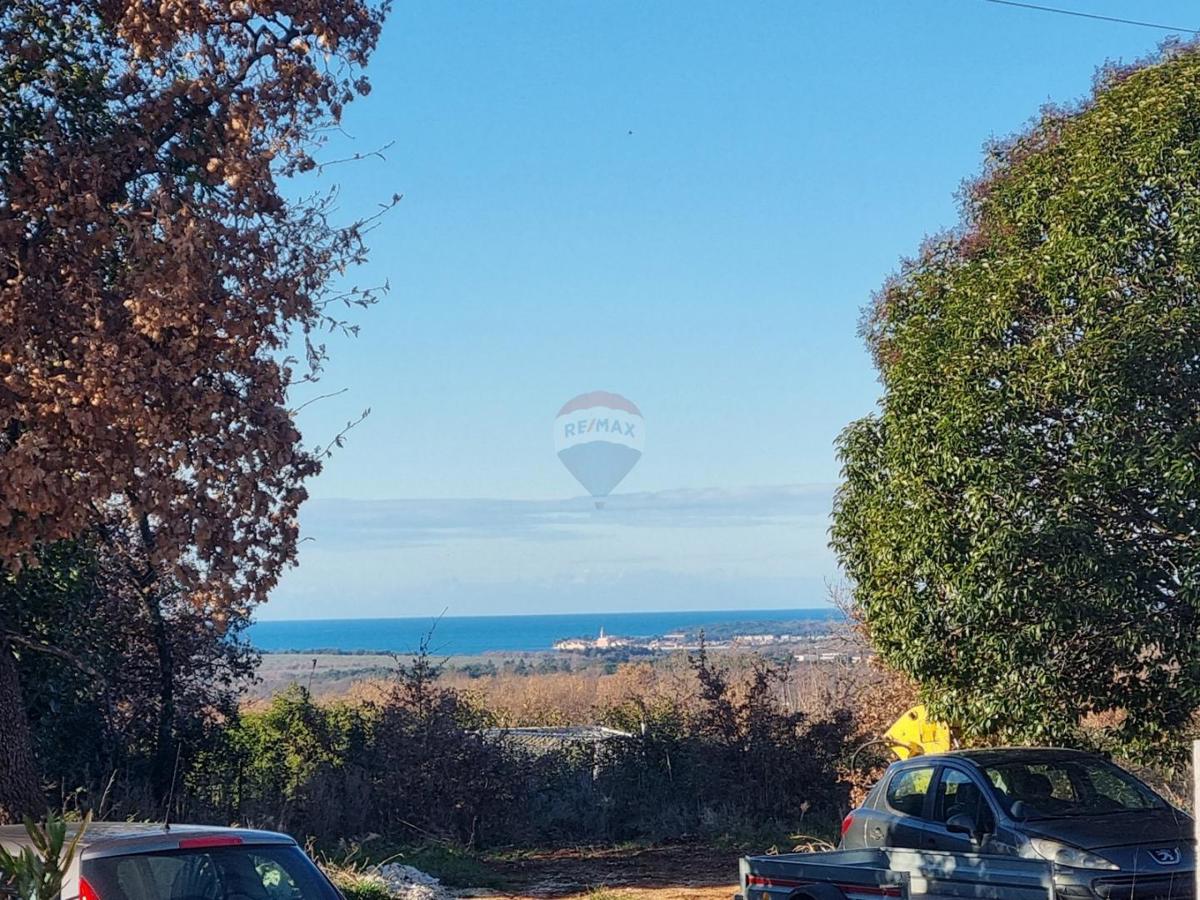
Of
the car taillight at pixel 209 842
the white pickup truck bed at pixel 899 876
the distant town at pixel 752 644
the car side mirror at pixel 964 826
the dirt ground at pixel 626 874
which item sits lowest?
the dirt ground at pixel 626 874

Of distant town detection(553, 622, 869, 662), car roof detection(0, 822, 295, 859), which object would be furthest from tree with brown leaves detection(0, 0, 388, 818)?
distant town detection(553, 622, 869, 662)

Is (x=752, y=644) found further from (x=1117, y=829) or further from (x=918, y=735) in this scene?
(x=1117, y=829)

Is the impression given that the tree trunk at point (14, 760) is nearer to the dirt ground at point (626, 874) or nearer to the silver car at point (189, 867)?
the dirt ground at point (626, 874)

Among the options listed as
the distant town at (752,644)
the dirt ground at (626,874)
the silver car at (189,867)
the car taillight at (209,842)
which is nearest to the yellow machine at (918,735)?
the dirt ground at (626,874)

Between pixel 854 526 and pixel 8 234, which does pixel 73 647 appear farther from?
pixel 854 526

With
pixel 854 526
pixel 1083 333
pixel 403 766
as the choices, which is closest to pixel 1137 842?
pixel 1083 333

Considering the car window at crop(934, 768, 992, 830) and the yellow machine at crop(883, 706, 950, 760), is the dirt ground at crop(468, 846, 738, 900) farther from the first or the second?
the car window at crop(934, 768, 992, 830)
